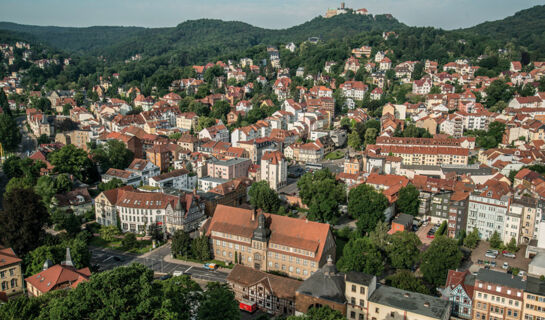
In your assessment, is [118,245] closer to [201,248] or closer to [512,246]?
[201,248]

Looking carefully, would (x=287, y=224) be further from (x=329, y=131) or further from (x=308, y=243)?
(x=329, y=131)

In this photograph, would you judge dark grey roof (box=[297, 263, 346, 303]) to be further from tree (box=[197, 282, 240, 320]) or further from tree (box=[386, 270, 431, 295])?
tree (box=[197, 282, 240, 320])

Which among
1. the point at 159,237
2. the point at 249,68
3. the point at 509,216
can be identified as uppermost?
the point at 249,68

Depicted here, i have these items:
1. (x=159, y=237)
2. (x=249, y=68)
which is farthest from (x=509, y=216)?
(x=249, y=68)

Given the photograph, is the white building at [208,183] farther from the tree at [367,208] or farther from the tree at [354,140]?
the tree at [354,140]

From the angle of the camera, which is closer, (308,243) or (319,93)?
(308,243)

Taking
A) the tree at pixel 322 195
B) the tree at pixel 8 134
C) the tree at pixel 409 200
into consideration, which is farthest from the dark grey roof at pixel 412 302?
the tree at pixel 8 134
